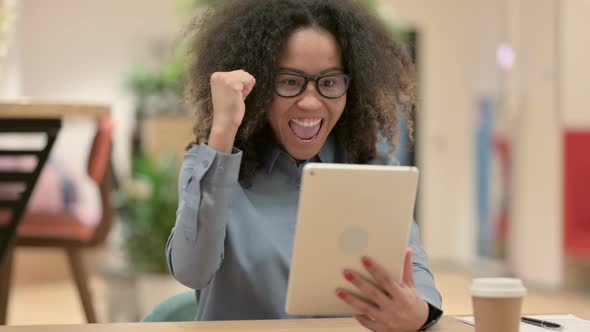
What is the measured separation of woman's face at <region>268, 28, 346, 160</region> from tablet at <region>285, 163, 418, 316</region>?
1.54 feet

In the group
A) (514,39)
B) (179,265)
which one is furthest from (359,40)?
(514,39)

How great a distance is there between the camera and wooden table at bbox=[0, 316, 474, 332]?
1.16 m

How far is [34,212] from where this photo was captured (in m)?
3.78

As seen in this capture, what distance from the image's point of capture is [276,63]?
155 cm

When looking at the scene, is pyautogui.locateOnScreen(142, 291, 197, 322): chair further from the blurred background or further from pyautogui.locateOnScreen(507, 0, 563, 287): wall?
pyautogui.locateOnScreen(507, 0, 563, 287): wall

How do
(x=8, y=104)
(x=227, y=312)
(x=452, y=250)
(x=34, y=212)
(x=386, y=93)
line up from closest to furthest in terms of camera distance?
(x=227, y=312) → (x=386, y=93) → (x=8, y=104) → (x=34, y=212) → (x=452, y=250)

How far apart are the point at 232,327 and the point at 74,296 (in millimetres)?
5128

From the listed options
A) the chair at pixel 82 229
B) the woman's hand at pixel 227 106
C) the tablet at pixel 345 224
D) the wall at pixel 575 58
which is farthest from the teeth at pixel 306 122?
the wall at pixel 575 58

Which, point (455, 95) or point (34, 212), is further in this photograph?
point (455, 95)

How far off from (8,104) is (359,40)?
1204 millimetres

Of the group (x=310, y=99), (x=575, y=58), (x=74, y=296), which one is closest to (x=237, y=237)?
(x=310, y=99)

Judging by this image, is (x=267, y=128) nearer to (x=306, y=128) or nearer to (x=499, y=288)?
(x=306, y=128)

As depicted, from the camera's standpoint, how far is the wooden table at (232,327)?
1158 millimetres

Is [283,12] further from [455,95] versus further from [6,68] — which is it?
[455,95]
